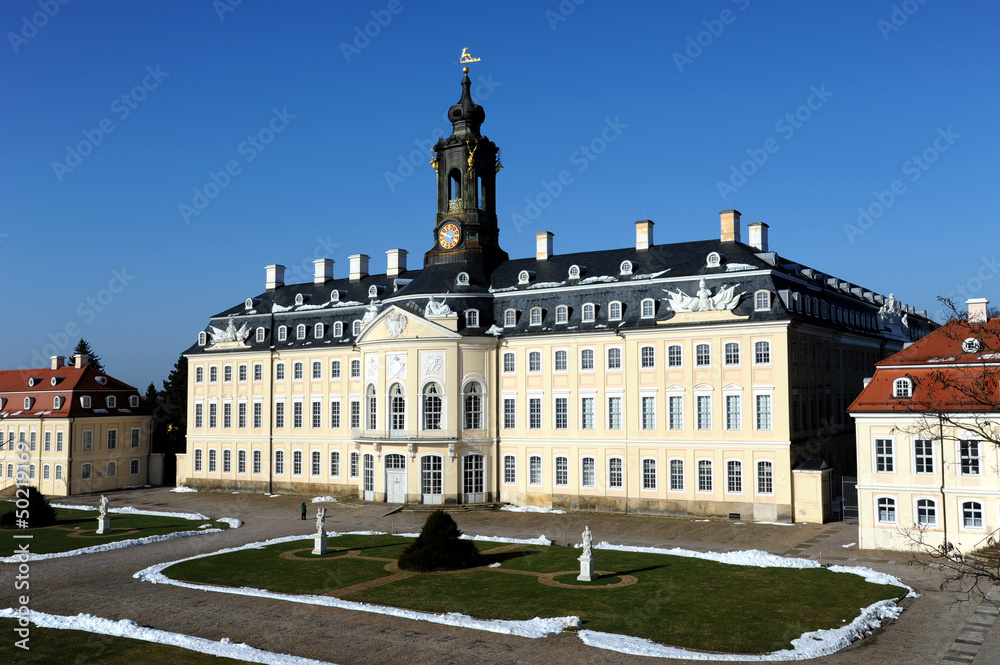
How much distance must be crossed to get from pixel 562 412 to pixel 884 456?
19.8 meters

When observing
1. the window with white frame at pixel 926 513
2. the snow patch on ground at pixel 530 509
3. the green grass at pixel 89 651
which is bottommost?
the green grass at pixel 89 651

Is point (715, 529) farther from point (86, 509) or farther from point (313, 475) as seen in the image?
point (86, 509)

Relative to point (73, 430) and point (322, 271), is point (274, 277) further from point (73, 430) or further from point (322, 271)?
point (73, 430)

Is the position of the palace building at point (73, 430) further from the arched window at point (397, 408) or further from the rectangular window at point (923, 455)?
the rectangular window at point (923, 455)

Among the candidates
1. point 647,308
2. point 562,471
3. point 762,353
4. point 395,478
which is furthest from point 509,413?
point 762,353

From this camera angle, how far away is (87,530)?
44.9 metres

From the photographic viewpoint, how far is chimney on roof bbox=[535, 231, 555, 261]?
5756 cm

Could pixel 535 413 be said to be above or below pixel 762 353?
below

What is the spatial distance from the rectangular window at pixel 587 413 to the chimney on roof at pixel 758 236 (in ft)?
47.1

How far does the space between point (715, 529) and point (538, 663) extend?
23.3 meters

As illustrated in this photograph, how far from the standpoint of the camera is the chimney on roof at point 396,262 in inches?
2520

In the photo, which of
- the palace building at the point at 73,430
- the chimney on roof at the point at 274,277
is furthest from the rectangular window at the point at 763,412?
the palace building at the point at 73,430

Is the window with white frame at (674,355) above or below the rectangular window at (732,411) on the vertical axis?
above

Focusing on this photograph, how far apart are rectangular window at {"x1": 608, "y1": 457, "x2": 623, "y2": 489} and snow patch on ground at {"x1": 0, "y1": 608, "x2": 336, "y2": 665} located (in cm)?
2929
